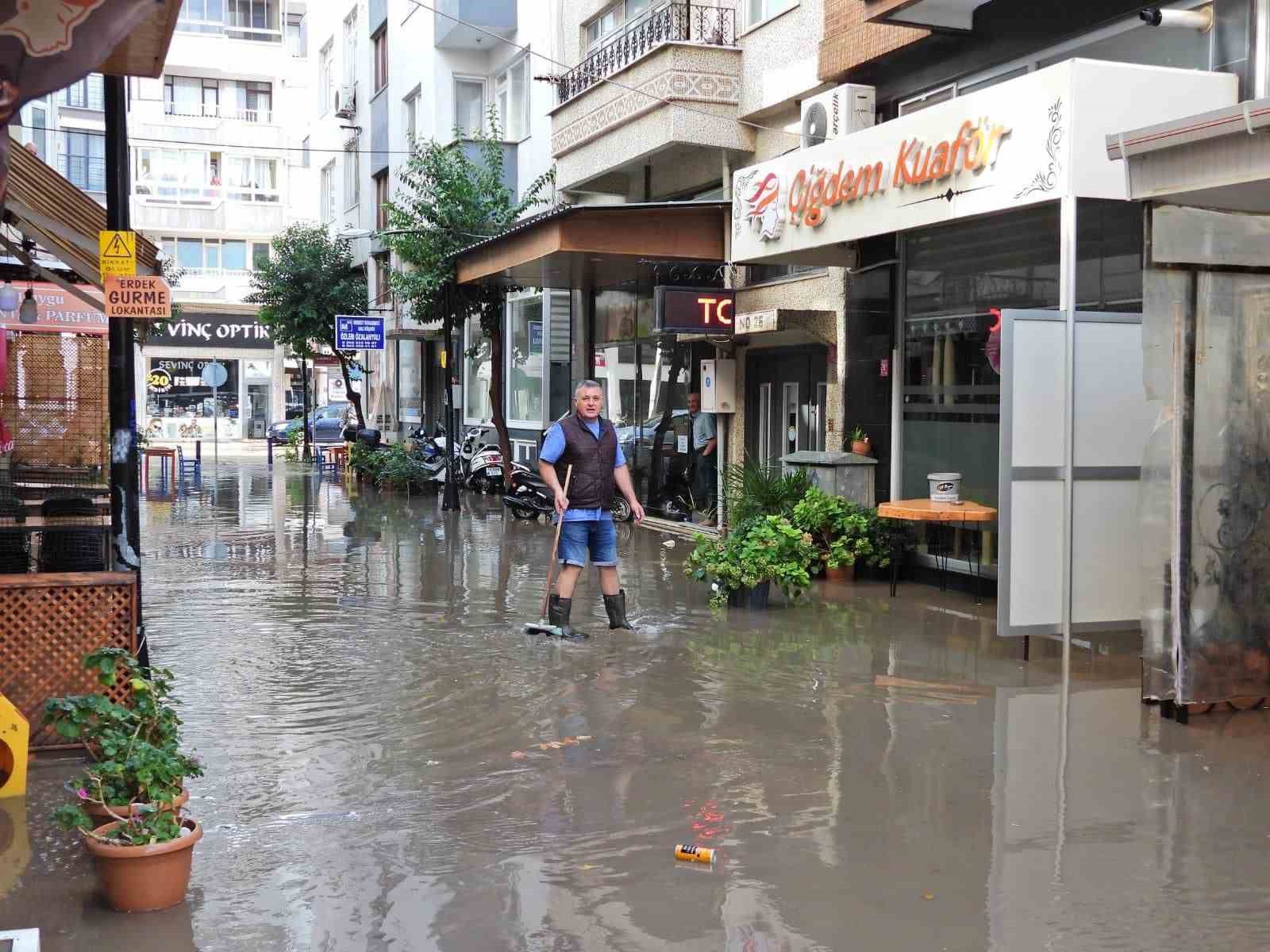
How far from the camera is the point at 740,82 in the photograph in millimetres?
17125

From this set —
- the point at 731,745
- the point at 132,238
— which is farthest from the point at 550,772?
the point at 132,238

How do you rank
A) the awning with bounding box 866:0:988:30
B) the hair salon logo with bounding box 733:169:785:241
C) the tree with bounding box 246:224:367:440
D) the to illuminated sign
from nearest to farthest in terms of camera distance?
the awning with bounding box 866:0:988:30 < the hair salon logo with bounding box 733:169:785:241 < the to illuminated sign < the tree with bounding box 246:224:367:440

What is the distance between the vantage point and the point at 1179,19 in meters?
10.2

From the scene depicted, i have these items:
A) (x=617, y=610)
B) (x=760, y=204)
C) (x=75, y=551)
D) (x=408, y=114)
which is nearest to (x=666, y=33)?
(x=760, y=204)

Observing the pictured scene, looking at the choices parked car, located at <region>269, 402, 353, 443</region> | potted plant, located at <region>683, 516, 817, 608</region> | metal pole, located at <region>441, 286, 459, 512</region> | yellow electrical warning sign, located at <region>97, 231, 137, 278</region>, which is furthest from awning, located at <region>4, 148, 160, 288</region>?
parked car, located at <region>269, 402, 353, 443</region>

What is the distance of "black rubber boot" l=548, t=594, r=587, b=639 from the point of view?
10383 mm

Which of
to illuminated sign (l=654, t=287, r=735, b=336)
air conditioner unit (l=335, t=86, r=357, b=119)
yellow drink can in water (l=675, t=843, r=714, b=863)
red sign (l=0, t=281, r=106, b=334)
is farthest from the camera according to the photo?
air conditioner unit (l=335, t=86, r=357, b=119)

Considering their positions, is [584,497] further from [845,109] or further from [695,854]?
[845,109]

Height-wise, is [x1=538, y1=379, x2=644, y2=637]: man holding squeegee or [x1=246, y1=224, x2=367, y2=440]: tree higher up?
[x1=246, y1=224, x2=367, y2=440]: tree

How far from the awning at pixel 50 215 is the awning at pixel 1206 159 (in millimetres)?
7638

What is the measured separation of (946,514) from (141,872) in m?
7.81

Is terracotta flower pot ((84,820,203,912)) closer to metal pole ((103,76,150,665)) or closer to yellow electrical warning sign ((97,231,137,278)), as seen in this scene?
metal pole ((103,76,150,665))

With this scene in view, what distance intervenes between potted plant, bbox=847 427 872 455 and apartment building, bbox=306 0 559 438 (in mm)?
10844

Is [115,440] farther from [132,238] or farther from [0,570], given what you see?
[0,570]
